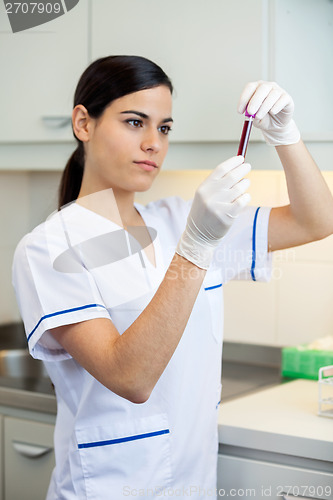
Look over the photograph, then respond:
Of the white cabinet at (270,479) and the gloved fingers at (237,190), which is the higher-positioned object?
the gloved fingers at (237,190)

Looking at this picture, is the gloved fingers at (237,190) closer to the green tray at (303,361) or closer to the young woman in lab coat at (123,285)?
the young woman in lab coat at (123,285)

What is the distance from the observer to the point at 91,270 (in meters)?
1.17

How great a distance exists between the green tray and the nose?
0.75 metres

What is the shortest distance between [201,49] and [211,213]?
0.67 m

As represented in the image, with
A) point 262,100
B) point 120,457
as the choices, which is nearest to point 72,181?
point 262,100

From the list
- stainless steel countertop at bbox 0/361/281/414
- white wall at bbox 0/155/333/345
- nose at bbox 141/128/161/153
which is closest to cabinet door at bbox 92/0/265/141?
white wall at bbox 0/155/333/345

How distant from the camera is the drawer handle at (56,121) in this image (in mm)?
1680

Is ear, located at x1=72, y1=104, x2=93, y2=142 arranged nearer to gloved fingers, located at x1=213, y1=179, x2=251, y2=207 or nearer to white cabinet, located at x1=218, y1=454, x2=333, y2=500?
gloved fingers, located at x1=213, y1=179, x2=251, y2=207

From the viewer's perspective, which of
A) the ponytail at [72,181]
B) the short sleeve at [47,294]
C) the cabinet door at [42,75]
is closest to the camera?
the short sleeve at [47,294]

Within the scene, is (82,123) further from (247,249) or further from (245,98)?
(247,249)

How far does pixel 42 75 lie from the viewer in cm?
171

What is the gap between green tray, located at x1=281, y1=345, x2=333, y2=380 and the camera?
167cm

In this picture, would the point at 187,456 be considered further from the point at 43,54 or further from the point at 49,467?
the point at 43,54

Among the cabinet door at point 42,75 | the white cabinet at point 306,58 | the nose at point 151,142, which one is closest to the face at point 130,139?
the nose at point 151,142
